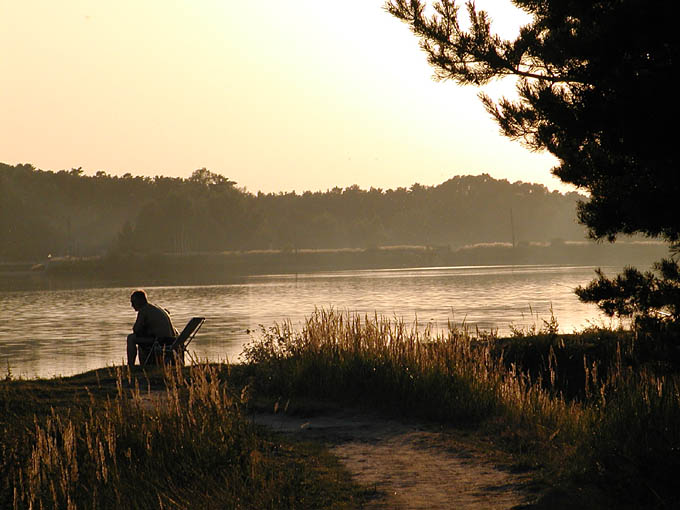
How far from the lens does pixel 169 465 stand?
7469 millimetres

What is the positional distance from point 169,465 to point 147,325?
7.31 meters

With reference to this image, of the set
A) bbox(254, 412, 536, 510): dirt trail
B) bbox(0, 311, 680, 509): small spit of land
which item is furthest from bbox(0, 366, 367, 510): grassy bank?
bbox(254, 412, 536, 510): dirt trail

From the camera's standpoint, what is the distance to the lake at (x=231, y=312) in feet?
67.1

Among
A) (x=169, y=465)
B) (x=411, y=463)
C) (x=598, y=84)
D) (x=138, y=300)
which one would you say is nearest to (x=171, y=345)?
(x=138, y=300)

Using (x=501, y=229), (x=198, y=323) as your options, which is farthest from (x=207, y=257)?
(x=198, y=323)

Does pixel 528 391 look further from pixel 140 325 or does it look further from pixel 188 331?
pixel 140 325

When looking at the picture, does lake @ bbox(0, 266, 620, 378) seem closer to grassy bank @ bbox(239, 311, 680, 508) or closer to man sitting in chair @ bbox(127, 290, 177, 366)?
man sitting in chair @ bbox(127, 290, 177, 366)

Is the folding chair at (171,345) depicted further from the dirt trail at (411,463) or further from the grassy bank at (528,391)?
the dirt trail at (411,463)

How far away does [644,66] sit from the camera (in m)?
7.49

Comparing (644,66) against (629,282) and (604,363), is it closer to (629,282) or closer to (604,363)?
(629,282)

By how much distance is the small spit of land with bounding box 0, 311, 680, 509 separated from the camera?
22.6 feet

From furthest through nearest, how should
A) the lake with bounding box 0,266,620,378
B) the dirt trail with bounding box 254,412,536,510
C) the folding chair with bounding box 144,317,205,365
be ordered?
the lake with bounding box 0,266,620,378, the folding chair with bounding box 144,317,205,365, the dirt trail with bounding box 254,412,536,510

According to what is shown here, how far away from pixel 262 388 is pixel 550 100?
634cm

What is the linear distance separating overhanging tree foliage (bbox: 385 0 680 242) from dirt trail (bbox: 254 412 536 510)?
259 cm
